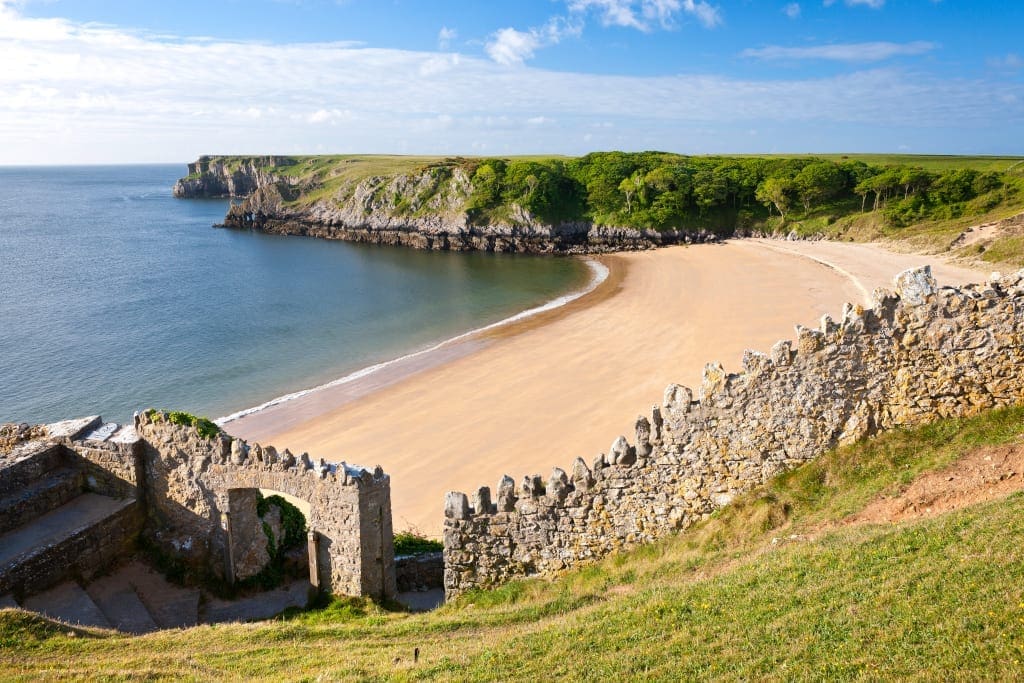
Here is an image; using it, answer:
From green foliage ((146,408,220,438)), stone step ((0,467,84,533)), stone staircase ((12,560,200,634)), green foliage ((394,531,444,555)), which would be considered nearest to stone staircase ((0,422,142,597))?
stone step ((0,467,84,533))

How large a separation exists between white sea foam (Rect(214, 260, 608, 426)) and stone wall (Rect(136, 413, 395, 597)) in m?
15.4

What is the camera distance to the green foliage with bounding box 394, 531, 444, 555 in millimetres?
16016

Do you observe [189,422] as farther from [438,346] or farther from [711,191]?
[711,191]

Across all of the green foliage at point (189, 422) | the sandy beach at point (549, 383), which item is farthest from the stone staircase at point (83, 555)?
the sandy beach at point (549, 383)

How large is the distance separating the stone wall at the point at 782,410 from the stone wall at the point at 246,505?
2739 millimetres

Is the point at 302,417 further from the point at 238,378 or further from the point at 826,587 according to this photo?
the point at 826,587

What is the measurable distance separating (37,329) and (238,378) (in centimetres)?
1928

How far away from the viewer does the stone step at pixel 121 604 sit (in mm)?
13555

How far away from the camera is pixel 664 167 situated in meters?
90.2

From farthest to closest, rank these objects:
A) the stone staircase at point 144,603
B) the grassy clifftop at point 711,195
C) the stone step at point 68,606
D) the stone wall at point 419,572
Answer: the grassy clifftop at point 711,195
the stone wall at point 419,572
the stone staircase at point 144,603
the stone step at point 68,606

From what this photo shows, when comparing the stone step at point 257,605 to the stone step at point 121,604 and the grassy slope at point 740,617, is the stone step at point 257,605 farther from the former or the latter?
the grassy slope at point 740,617

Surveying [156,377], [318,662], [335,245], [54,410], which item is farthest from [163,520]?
[335,245]

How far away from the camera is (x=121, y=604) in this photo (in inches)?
557

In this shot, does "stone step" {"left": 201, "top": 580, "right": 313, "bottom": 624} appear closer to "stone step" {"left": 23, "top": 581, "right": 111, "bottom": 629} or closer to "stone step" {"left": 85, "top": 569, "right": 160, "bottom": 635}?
"stone step" {"left": 85, "top": 569, "right": 160, "bottom": 635}
